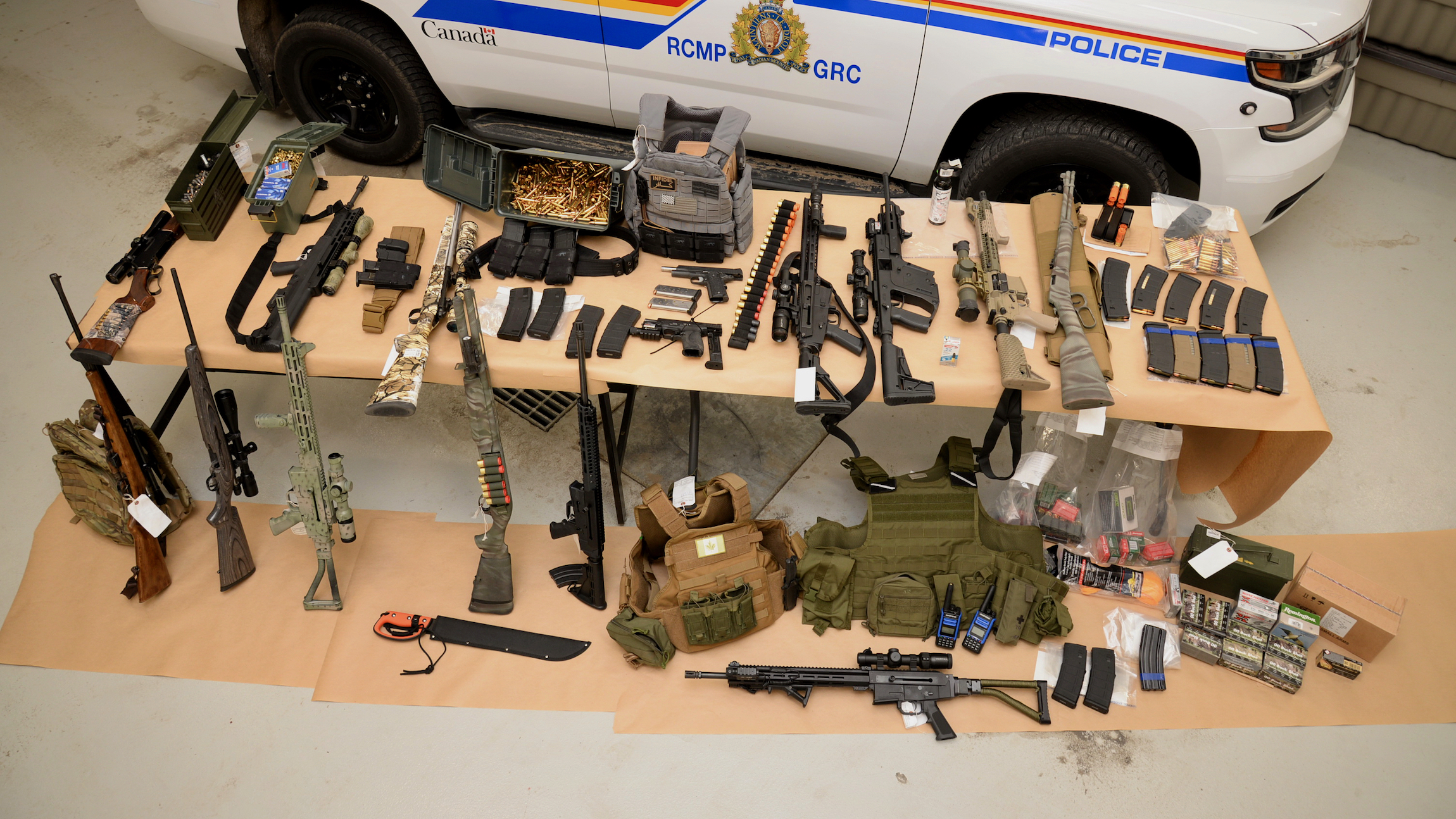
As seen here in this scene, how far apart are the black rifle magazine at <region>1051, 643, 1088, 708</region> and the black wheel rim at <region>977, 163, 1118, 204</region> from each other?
2455mm

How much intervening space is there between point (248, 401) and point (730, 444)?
2.64 metres

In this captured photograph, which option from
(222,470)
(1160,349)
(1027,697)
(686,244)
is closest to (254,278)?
(222,470)

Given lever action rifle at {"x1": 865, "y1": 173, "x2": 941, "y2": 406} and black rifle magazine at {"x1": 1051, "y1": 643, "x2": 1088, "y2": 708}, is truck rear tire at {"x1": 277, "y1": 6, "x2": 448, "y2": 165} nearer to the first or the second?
lever action rifle at {"x1": 865, "y1": 173, "x2": 941, "y2": 406}

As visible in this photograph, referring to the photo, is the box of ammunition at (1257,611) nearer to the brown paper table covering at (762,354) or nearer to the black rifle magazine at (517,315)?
the brown paper table covering at (762,354)

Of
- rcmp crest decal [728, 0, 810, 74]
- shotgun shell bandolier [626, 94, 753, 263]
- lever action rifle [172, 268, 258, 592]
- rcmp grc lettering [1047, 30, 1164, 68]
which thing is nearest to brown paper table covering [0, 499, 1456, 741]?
lever action rifle [172, 268, 258, 592]

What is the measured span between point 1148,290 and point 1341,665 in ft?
5.83

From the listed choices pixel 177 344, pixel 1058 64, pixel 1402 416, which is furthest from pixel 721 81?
pixel 1402 416

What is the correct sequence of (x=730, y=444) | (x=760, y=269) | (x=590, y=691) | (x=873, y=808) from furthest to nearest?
(x=730, y=444) < (x=760, y=269) < (x=590, y=691) < (x=873, y=808)

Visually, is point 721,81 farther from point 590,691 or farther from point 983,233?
point 590,691

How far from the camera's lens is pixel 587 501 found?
3.79 m

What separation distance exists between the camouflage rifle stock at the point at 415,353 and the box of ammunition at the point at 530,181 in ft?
1.14

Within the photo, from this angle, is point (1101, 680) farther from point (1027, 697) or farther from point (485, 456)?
A: point (485, 456)

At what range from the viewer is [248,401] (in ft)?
16.5

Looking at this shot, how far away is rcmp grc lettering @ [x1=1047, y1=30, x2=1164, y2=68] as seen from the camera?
438cm
